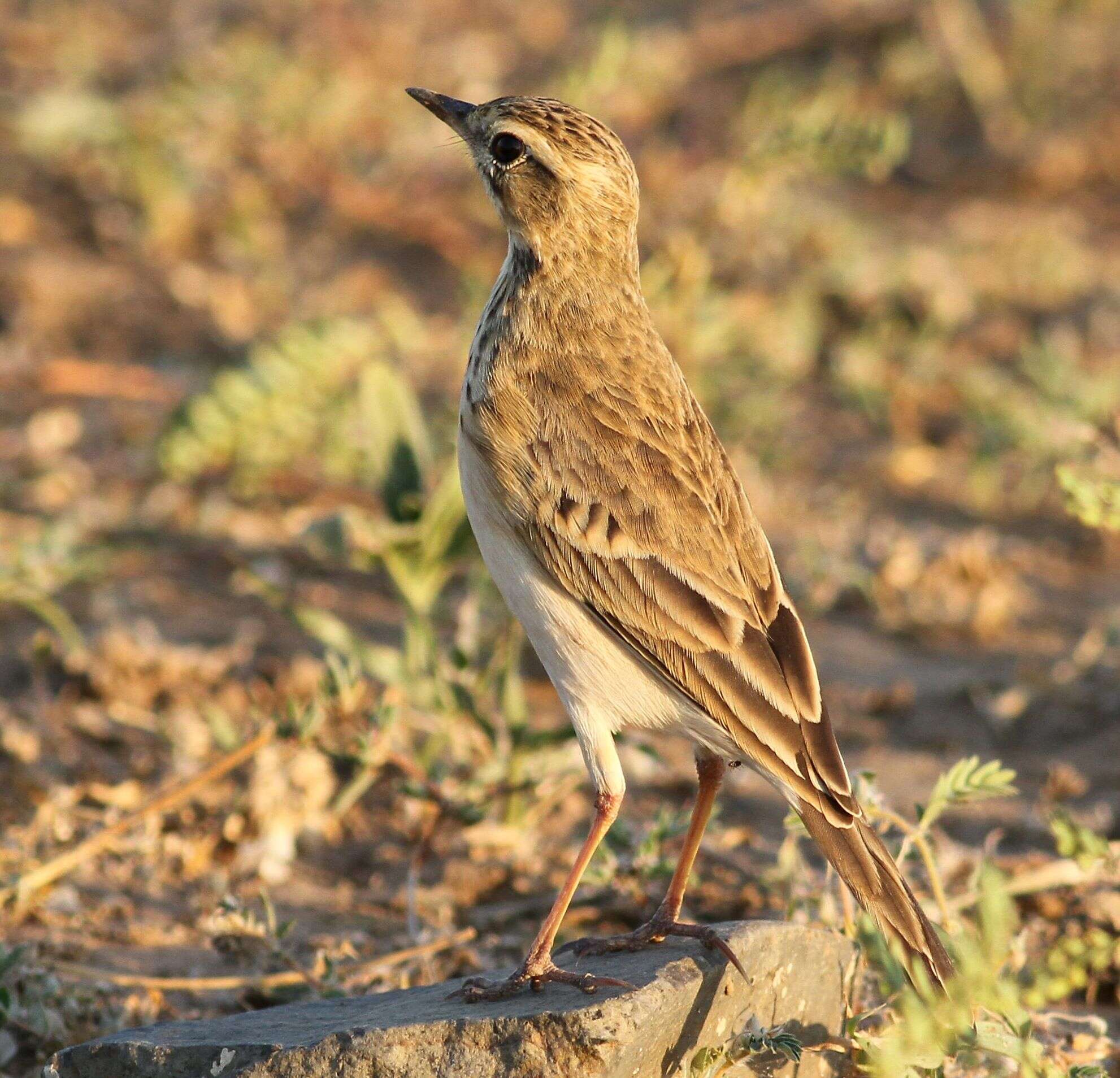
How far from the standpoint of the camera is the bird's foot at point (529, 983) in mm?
3854

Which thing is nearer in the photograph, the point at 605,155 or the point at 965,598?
the point at 605,155

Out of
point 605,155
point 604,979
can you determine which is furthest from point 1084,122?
point 604,979

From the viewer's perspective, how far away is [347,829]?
6.13 m

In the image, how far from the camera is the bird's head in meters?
5.01

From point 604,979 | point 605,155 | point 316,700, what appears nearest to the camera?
point 604,979

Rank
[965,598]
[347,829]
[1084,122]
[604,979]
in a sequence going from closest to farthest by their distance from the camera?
[604,979], [347,829], [965,598], [1084,122]

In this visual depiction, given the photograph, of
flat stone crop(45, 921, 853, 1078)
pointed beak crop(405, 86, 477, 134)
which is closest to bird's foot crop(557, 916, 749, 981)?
flat stone crop(45, 921, 853, 1078)

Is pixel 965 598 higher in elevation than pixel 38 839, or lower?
higher

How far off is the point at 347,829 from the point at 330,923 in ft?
2.12

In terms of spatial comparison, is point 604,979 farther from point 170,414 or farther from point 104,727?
point 170,414

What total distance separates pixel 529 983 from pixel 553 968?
0.07m

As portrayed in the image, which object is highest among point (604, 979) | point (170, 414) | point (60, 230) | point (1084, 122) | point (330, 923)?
point (1084, 122)

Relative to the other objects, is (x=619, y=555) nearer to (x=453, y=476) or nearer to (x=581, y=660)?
(x=581, y=660)

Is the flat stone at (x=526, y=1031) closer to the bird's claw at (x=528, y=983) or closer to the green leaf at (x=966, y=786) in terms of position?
the bird's claw at (x=528, y=983)
